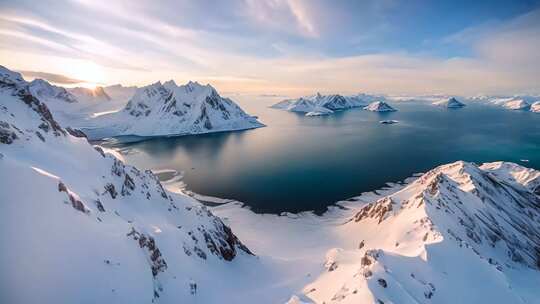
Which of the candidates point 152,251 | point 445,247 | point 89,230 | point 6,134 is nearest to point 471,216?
point 445,247

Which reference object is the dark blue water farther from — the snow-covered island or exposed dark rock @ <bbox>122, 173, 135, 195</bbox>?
exposed dark rock @ <bbox>122, 173, 135, 195</bbox>

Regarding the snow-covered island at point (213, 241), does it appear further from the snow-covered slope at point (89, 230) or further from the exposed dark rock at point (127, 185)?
the exposed dark rock at point (127, 185)

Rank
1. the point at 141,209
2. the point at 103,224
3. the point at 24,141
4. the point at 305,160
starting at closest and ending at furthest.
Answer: the point at 103,224, the point at 24,141, the point at 141,209, the point at 305,160

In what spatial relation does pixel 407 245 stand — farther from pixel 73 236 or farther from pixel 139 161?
pixel 139 161

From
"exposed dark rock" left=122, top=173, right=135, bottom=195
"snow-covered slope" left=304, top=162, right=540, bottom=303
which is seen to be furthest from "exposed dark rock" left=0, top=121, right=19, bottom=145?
"snow-covered slope" left=304, top=162, right=540, bottom=303

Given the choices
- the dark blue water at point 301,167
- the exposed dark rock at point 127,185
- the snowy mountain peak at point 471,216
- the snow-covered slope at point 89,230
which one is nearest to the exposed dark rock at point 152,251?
the snow-covered slope at point 89,230

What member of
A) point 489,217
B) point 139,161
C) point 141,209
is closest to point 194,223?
point 141,209

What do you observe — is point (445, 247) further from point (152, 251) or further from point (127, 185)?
point (127, 185)
